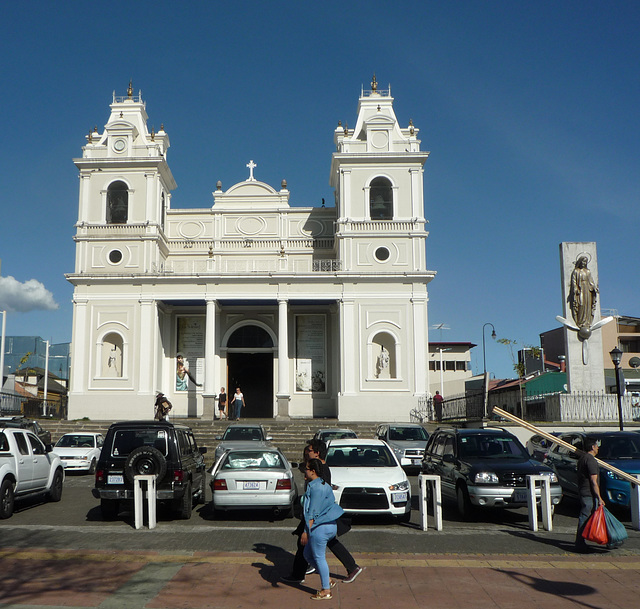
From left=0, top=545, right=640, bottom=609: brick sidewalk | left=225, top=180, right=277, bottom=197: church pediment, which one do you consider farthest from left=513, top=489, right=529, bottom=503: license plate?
left=225, top=180, right=277, bottom=197: church pediment

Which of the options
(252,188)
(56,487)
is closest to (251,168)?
(252,188)

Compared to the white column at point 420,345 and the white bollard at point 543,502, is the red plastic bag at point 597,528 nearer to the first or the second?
the white bollard at point 543,502

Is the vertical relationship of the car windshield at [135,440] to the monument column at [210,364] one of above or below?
below

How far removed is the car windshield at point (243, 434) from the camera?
70.3 feet

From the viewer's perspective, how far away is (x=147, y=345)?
32.8m

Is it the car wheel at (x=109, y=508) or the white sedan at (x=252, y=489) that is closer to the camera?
the white sedan at (x=252, y=489)

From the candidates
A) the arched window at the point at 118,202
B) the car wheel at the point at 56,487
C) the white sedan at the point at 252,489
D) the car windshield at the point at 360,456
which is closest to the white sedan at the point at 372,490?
the car windshield at the point at 360,456

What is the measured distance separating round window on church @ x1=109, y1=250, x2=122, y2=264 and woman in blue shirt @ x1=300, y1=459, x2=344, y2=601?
28.0 metres

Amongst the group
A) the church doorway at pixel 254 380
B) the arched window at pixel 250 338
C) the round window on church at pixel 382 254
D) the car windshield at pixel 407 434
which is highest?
the round window on church at pixel 382 254

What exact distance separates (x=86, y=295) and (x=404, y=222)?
15.8 m

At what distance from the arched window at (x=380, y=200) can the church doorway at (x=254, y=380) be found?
30.1 feet

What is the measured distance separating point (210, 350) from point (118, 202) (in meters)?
9.44

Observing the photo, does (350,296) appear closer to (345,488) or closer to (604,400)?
(604,400)

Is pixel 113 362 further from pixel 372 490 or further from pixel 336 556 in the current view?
pixel 336 556
